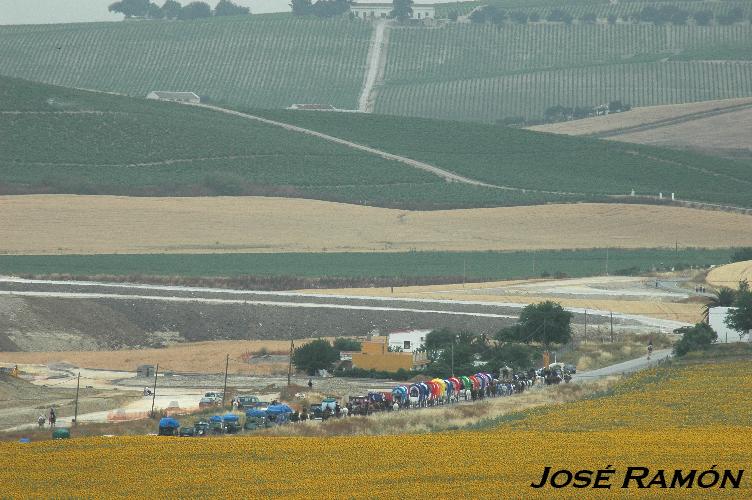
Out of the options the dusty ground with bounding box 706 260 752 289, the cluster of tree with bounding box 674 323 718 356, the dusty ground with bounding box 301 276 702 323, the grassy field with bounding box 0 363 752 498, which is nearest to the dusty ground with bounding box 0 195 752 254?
the dusty ground with bounding box 706 260 752 289

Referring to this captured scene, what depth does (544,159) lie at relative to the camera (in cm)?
14750

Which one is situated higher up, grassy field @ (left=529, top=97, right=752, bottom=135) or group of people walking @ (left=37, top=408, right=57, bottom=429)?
grassy field @ (left=529, top=97, right=752, bottom=135)

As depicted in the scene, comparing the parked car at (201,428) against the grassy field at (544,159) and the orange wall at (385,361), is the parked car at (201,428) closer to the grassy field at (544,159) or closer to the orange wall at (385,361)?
the orange wall at (385,361)

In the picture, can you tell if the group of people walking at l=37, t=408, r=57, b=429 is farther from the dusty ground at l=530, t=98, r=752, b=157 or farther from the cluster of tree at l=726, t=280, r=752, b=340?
the dusty ground at l=530, t=98, r=752, b=157

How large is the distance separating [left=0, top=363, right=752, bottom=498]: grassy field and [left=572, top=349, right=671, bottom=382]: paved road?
15739mm

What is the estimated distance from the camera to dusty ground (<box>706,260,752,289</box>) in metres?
82.2

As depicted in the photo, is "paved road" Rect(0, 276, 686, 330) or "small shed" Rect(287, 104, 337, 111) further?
"small shed" Rect(287, 104, 337, 111)

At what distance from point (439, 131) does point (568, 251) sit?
56408 mm

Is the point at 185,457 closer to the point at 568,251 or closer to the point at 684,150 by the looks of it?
the point at 568,251

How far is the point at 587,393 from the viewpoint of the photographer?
162 ft

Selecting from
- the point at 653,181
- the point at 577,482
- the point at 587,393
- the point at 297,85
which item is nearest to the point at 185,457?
the point at 577,482

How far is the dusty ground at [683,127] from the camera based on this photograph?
157875 mm

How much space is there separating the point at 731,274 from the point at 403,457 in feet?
182

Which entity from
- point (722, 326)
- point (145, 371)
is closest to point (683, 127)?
point (722, 326)
